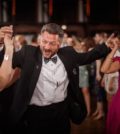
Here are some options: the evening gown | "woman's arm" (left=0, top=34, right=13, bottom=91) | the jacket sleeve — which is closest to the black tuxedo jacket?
the jacket sleeve

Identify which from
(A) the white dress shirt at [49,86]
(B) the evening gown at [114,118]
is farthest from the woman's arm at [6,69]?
(B) the evening gown at [114,118]

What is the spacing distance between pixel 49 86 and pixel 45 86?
0.03 m

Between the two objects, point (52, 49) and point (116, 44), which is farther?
point (116, 44)

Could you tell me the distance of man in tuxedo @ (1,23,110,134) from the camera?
305cm

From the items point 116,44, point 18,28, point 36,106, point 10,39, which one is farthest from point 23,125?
point 18,28

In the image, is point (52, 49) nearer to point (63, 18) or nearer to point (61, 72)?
point (61, 72)

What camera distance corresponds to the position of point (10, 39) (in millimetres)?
2762

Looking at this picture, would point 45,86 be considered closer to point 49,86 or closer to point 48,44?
point 49,86

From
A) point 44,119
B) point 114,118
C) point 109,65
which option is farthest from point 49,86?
point 114,118

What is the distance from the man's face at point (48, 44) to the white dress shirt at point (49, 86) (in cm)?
8

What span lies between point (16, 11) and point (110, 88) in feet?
26.5

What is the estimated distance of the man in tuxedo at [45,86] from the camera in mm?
3049

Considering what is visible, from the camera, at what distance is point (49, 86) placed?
122 inches

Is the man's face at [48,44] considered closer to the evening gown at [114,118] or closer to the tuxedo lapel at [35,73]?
the tuxedo lapel at [35,73]
